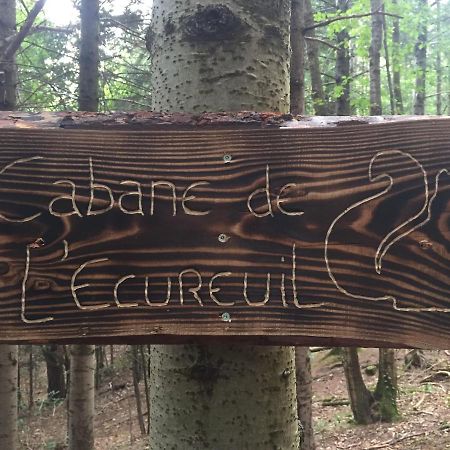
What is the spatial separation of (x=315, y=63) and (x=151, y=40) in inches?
332

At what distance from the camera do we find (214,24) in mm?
1412

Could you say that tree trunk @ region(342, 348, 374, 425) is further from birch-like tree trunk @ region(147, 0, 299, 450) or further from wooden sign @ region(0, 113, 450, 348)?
wooden sign @ region(0, 113, 450, 348)

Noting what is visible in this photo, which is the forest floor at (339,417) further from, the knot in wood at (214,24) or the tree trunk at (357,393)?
the knot in wood at (214,24)

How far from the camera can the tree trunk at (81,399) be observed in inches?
187

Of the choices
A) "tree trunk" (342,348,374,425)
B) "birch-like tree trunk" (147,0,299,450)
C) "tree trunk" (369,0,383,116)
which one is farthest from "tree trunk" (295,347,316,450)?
"tree trunk" (369,0,383,116)

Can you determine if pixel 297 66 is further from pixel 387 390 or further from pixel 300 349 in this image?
pixel 387 390

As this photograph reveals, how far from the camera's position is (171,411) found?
1.36 metres

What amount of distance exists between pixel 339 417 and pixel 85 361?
521 cm

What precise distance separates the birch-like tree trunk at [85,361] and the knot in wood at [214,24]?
3882 millimetres

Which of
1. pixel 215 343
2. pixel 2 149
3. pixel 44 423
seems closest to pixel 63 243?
pixel 2 149

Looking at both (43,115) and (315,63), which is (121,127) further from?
(315,63)

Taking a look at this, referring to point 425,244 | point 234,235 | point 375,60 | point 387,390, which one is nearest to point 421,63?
point 375,60

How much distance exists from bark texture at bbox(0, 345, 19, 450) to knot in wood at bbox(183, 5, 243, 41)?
378cm

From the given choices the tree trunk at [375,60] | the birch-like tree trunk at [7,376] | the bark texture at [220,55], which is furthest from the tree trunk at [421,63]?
the bark texture at [220,55]
